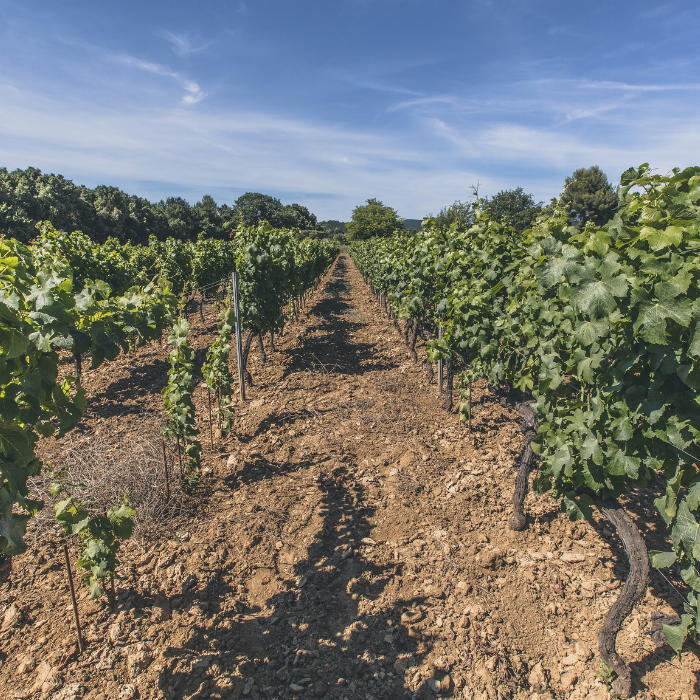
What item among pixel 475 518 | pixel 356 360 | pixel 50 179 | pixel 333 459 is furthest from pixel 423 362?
pixel 50 179

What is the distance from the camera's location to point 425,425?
5844mm

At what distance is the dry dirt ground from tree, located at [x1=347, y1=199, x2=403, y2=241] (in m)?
62.4

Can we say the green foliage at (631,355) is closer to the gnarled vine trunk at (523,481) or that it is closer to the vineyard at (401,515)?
the vineyard at (401,515)

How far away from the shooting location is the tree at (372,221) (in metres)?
68.2

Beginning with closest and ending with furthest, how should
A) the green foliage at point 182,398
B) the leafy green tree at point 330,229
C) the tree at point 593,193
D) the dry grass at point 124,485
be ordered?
the dry grass at point 124,485
the green foliage at point 182,398
the tree at point 593,193
the leafy green tree at point 330,229

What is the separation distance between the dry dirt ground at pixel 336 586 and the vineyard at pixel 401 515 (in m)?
0.02

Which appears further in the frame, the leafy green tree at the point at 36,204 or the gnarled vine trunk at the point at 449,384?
the leafy green tree at the point at 36,204

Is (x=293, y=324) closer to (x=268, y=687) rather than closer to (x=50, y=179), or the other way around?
(x=268, y=687)

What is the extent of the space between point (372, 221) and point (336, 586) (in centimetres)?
7105

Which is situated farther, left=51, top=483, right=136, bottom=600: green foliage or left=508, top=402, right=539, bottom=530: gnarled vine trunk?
left=508, top=402, right=539, bottom=530: gnarled vine trunk

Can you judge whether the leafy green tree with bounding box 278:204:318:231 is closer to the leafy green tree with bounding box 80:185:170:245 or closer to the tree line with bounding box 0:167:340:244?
the tree line with bounding box 0:167:340:244

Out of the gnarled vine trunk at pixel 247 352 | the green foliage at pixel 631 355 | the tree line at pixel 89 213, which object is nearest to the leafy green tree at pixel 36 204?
the tree line at pixel 89 213

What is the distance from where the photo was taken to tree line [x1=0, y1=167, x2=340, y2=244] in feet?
84.6

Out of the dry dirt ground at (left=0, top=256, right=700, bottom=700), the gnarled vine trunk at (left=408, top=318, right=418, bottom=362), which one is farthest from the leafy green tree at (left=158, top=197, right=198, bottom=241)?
the dry dirt ground at (left=0, top=256, right=700, bottom=700)
